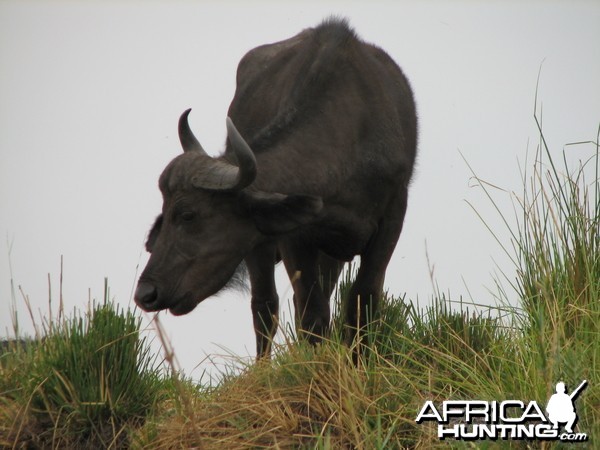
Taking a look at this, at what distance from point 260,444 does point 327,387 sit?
1.37 feet

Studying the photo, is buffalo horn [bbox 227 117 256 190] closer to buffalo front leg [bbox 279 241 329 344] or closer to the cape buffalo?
the cape buffalo

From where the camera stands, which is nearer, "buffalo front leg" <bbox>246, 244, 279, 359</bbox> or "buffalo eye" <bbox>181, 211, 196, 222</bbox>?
"buffalo eye" <bbox>181, 211, 196, 222</bbox>

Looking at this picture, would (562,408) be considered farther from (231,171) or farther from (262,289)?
(262,289)

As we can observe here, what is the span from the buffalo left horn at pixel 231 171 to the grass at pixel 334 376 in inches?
35.0

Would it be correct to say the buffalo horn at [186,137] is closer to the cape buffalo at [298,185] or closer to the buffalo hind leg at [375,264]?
the cape buffalo at [298,185]

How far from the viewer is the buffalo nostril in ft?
19.3

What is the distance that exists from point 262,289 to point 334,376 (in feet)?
8.69

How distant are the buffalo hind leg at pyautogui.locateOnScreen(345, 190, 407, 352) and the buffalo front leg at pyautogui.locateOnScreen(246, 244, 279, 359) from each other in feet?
2.45

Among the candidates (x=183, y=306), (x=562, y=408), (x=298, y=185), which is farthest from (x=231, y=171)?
(x=562, y=408)

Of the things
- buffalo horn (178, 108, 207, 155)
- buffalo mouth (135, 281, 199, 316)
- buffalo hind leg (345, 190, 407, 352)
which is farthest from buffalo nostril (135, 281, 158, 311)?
buffalo hind leg (345, 190, 407, 352)

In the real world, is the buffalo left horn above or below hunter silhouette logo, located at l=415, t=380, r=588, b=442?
above

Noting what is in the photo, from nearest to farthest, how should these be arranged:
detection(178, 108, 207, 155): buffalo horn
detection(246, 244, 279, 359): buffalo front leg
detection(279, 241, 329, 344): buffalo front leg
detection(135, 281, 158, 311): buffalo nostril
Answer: detection(135, 281, 158, 311): buffalo nostril
detection(178, 108, 207, 155): buffalo horn
detection(279, 241, 329, 344): buffalo front leg
detection(246, 244, 279, 359): buffalo front leg

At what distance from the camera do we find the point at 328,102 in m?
6.97

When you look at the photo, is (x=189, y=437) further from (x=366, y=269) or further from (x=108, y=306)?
(x=366, y=269)
